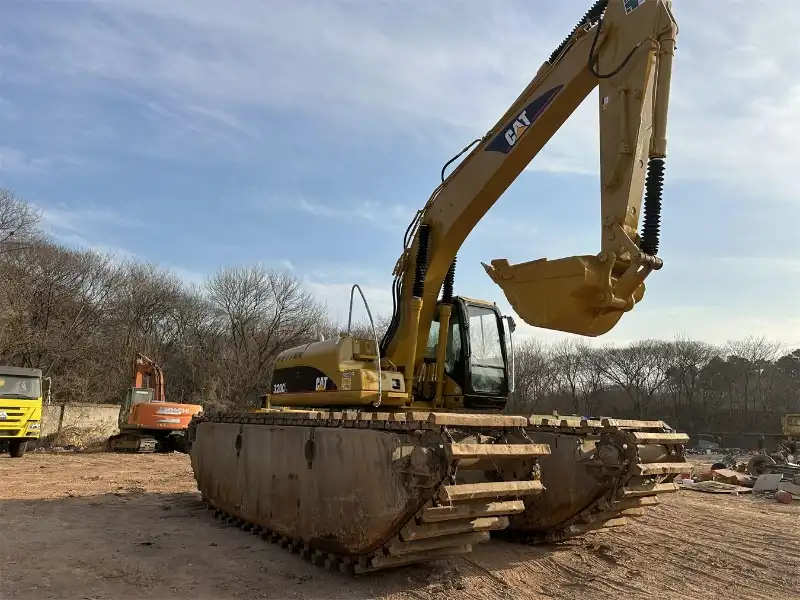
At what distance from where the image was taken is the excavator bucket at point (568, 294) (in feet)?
17.9

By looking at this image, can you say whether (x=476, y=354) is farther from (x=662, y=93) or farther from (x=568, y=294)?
(x=662, y=93)

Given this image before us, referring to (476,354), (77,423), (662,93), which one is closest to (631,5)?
(662,93)

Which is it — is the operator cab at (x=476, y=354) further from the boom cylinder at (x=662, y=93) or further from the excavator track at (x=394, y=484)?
the boom cylinder at (x=662, y=93)

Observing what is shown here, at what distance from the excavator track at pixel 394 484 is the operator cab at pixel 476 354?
1.91 m

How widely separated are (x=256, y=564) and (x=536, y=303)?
3.53 meters

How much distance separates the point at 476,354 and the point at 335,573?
3038 mm

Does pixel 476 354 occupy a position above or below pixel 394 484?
above

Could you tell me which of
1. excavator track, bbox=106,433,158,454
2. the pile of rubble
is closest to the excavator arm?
the pile of rubble

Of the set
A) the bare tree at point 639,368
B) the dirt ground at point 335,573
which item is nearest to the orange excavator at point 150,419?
the dirt ground at point 335,573

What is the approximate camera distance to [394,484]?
4.59 metres

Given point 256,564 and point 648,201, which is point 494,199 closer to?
point 648,201

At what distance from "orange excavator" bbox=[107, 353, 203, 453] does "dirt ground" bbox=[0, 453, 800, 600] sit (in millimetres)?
9069

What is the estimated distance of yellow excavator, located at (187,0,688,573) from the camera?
187 inches

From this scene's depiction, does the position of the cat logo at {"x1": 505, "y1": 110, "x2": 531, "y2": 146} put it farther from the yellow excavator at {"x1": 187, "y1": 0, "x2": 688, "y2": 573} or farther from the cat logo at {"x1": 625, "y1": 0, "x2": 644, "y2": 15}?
the cat logo at {"x1": 625, "y1": 0, "x2": 644, "y2": 15}
